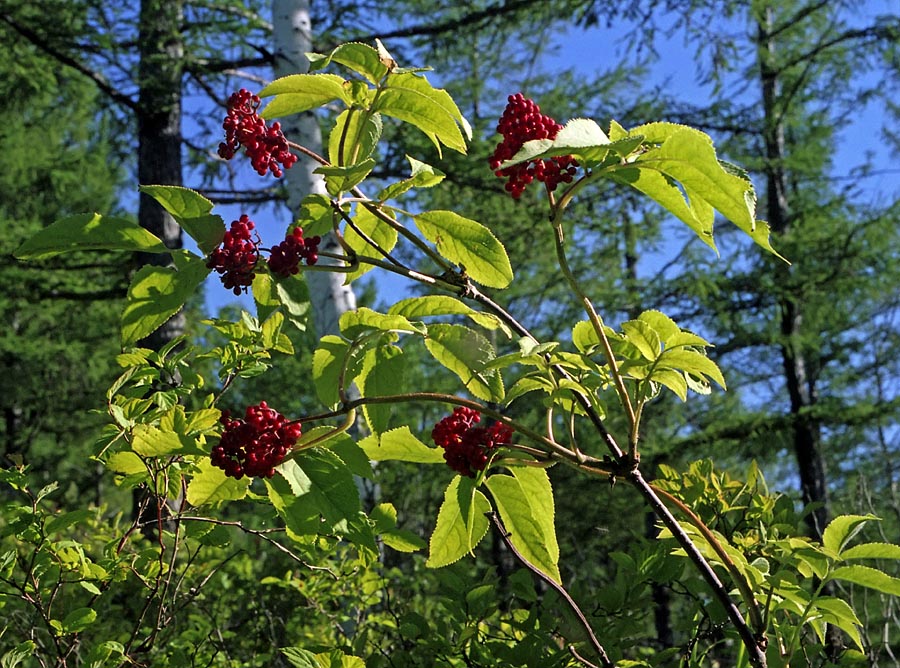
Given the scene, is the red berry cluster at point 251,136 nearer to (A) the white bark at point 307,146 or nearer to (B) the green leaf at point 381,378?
(B) the green leaf at point 381,378

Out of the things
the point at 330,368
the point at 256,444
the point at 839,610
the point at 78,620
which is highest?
the point at 330,368

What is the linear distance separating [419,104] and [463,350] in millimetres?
288

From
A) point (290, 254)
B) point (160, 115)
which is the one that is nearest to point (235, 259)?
point (290, 254)

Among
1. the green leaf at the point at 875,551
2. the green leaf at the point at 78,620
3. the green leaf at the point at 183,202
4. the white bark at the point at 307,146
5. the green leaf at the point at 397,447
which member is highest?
the white bark at the point at 307,146

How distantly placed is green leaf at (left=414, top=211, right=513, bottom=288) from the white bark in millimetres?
2938

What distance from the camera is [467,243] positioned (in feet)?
3.18

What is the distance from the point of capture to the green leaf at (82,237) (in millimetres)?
852

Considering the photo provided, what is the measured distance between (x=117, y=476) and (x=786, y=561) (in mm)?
1175

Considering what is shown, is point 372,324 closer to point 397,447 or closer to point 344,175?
point 344,175

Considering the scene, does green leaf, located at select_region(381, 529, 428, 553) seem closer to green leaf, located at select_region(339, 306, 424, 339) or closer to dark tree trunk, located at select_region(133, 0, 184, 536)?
green leaf, located at select_region(339, 306, 424, 339)

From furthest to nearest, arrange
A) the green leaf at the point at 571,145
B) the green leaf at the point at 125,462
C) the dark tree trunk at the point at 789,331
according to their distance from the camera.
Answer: the dark tree trunk at the point at 789,331 < the green leaf at the point at 125,462 < the green leaf at the point at 571,145

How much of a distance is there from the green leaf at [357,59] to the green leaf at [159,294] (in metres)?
0.25

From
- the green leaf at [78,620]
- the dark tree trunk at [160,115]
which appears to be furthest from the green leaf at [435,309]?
the dark tree trunk at [160,115]

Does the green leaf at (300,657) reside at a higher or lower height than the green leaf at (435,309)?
lower
